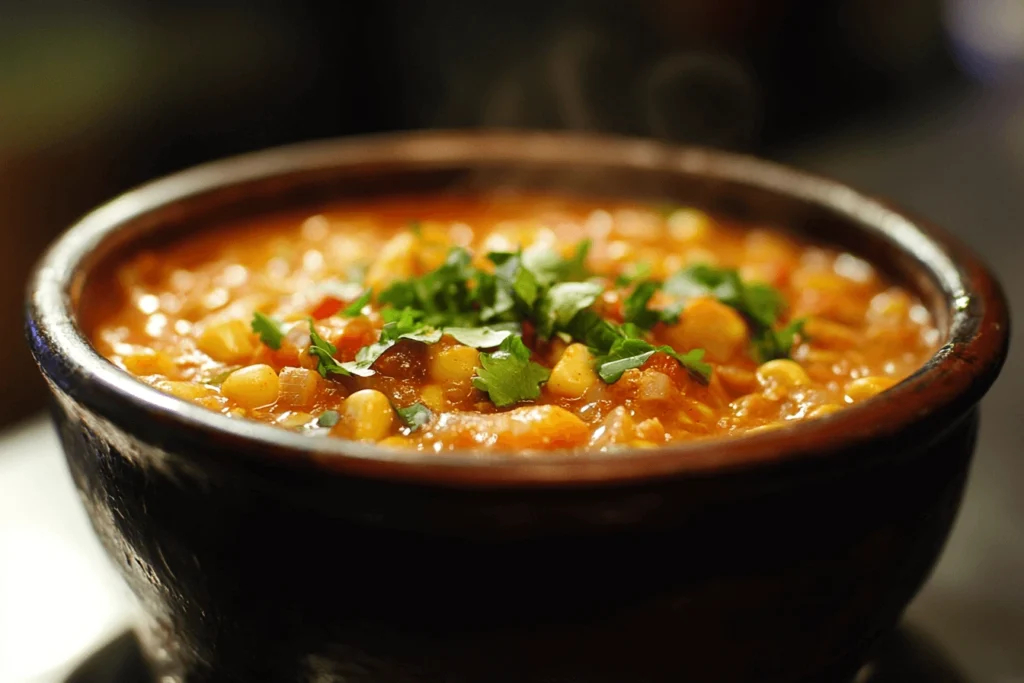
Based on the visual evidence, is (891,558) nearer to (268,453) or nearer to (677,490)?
(677,490)

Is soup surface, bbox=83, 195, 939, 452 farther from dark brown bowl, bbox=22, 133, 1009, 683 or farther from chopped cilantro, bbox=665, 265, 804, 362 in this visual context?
dark brown bowl, bbox=22, 133, 1009, 683

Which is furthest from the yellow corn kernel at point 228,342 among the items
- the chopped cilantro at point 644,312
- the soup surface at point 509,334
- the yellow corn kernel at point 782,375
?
the yellow corn kernel at point 782,375

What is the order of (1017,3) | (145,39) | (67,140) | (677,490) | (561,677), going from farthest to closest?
(1017,3) < (145,39) < (67,140) < (561,677) < (677,490)

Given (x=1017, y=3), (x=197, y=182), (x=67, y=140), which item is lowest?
(x=1017, y=3)

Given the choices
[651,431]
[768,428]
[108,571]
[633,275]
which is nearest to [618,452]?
[768,428]

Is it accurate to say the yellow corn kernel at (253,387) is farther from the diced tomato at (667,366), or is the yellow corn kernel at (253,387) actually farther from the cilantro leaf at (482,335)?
the diced tomato at (667,366)

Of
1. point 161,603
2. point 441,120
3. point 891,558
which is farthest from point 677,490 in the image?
point 441,120
